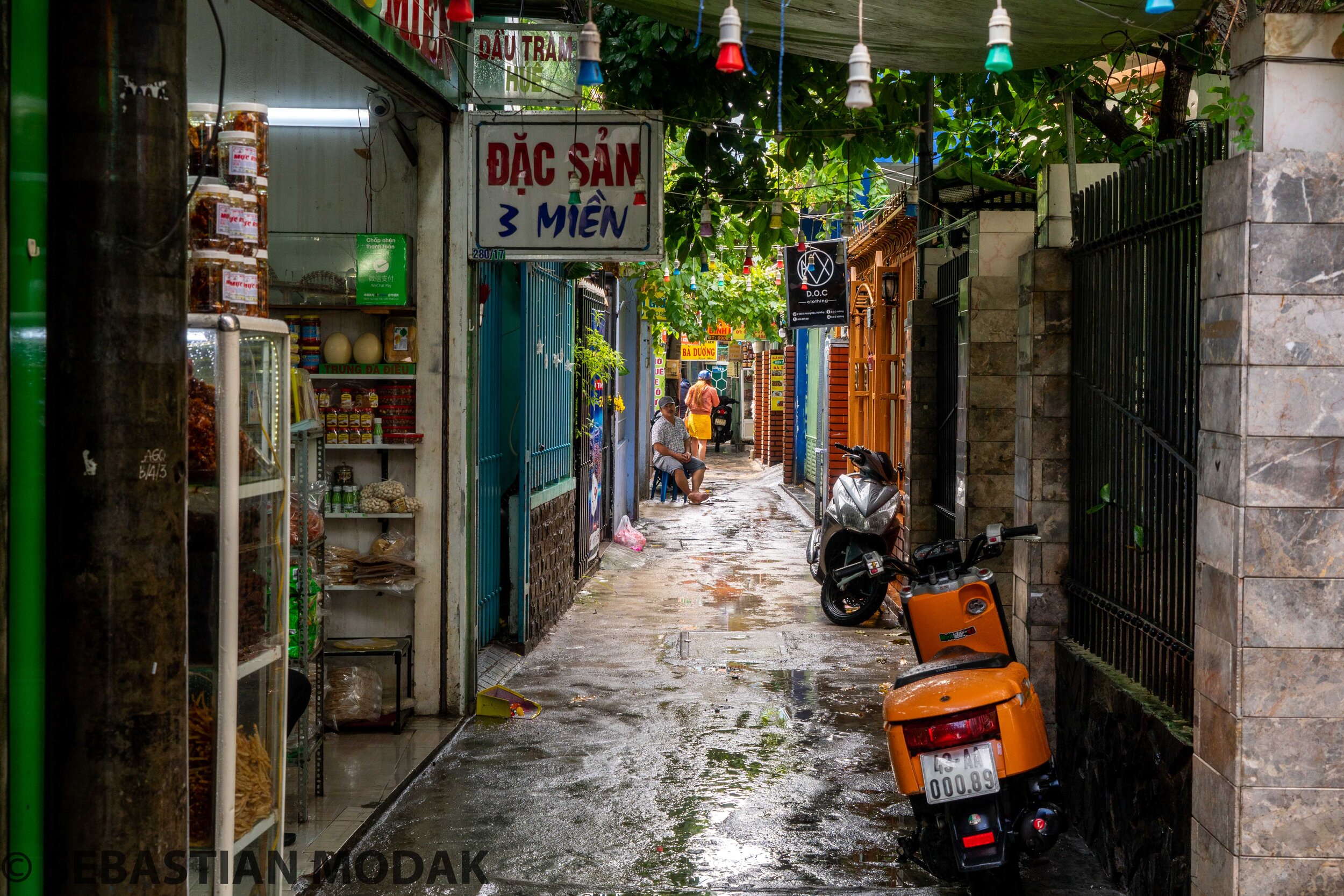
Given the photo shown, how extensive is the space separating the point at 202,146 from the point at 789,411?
22545 mm

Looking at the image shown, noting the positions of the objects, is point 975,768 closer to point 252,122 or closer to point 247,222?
point 247,222

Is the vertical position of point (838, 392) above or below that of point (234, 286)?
below

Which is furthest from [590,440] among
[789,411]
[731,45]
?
[789,411]

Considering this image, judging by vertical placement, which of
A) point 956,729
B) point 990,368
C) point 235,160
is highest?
point 235,160

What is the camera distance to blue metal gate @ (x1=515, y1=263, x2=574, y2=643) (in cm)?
929

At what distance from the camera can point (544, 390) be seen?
10062 millimetres

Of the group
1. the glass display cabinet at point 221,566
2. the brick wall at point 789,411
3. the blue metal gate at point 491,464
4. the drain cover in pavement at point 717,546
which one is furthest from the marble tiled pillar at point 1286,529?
the brick wall at point 789,411

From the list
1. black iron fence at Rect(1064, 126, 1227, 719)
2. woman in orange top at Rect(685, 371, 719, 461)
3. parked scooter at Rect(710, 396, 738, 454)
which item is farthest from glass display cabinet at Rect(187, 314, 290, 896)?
parked scooter at Rect(710, 396, 738, 454)

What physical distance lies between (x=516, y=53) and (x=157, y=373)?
4427 millimetres

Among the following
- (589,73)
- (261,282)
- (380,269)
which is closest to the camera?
(261,282)

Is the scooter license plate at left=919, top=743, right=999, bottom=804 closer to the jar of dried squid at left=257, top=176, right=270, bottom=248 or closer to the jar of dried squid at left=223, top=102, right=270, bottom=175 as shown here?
the jar of dried squid at left=257, top=176, right=270, bottom=248

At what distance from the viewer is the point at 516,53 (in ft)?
22.5

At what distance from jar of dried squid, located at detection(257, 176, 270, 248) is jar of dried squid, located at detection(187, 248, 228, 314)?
0.70ft

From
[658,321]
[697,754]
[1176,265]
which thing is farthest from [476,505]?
[658,321]
